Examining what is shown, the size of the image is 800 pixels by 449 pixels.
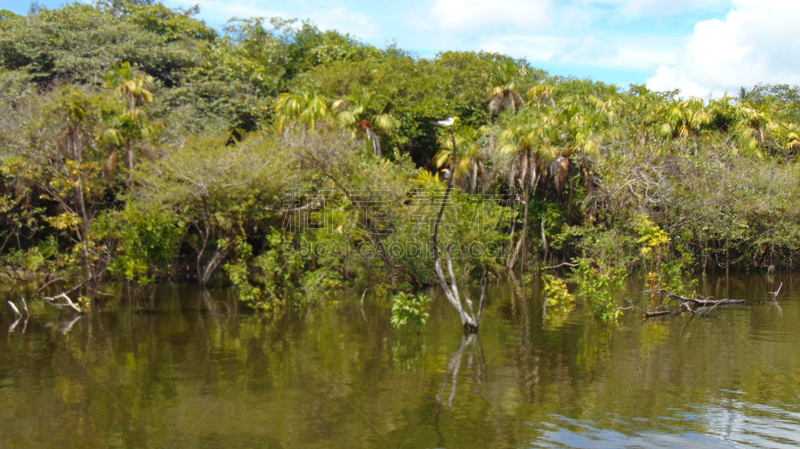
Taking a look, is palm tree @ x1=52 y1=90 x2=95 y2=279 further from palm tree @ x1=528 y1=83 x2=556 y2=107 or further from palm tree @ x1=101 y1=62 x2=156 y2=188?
palm tree @ x1=528 y1=83 x2=556 y2=107

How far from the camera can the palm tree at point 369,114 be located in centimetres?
2402

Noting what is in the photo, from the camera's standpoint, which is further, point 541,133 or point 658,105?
point 658,105

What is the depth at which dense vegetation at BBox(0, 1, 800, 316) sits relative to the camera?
17672 mm

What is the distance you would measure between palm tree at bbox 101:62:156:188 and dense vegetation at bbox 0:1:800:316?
0.07 meters

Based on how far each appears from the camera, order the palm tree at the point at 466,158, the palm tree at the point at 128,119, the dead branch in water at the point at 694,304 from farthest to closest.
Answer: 1. the palm tree at the point at 466,158
2. the palm tree at the point at 128,119
3. the dead branch in water at the point at 694,304

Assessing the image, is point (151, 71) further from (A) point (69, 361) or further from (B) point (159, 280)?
(A) point (69, 361)

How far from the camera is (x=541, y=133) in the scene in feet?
78.1

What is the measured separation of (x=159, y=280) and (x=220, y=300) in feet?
15.1

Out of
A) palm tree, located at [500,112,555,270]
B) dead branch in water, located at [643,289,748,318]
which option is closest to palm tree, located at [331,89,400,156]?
palm tree, located at [500,112,555,270]

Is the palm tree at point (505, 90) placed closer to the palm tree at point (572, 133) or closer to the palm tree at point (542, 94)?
the palm tree at point (542, 94)

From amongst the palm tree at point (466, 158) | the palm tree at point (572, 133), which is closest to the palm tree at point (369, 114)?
the palm tree at point (466, 158)

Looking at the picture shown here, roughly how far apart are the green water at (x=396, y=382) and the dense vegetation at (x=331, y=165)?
1.91 metres

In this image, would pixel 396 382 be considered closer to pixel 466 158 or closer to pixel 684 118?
pixel 466 158

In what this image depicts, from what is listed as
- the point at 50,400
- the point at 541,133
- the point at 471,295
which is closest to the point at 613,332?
A: the point at 471,295
